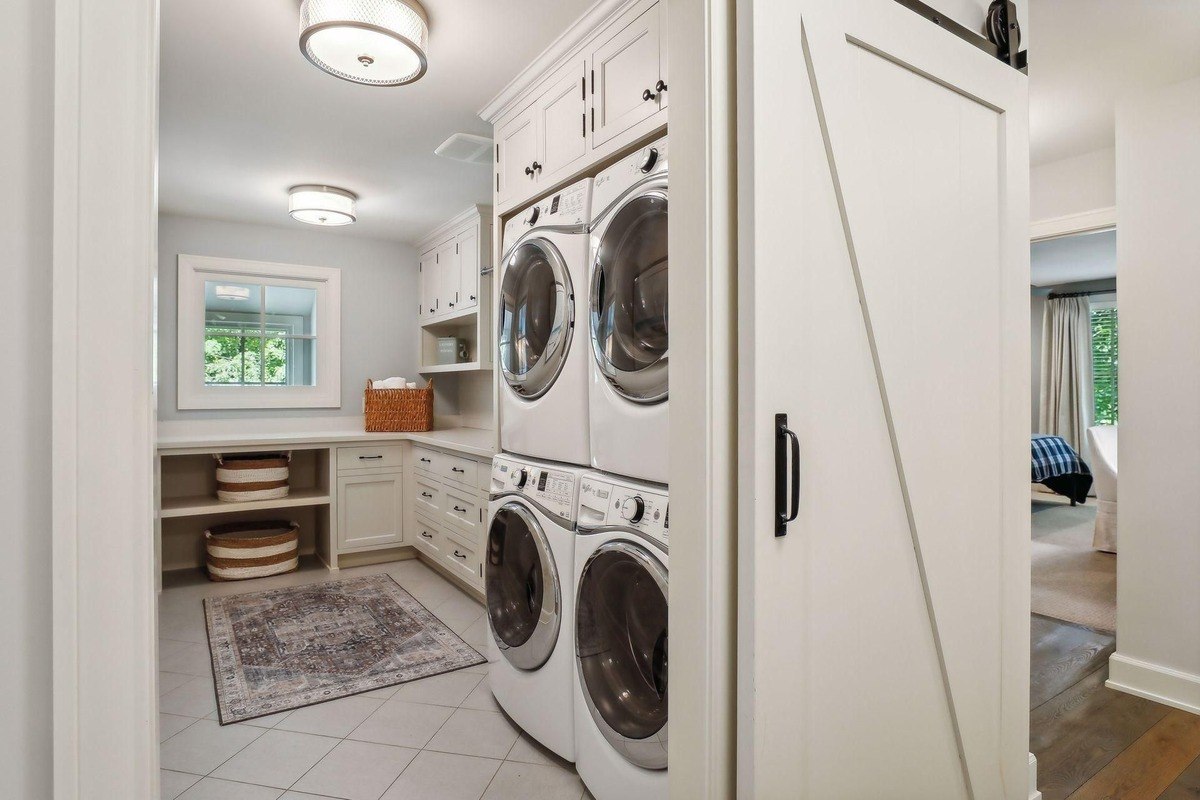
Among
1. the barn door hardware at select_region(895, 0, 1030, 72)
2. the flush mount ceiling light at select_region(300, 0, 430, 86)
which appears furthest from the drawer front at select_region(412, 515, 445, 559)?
the barn door hardware at select_region(895, 0, 1030, 72)

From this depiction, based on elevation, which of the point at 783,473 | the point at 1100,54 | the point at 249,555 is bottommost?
the point at 249,555

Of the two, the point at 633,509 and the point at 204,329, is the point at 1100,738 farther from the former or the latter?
the point at 204,329

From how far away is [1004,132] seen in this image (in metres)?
1.47

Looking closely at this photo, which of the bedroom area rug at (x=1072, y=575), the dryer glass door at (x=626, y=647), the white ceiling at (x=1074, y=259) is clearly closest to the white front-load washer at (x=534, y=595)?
the dryer glass door at (x=626, y=647)

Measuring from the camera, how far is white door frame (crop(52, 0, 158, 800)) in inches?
23.1

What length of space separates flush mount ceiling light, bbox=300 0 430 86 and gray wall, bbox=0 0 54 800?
154cm

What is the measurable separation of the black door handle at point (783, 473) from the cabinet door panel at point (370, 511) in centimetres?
374

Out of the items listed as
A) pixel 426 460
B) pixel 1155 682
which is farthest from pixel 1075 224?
pixel 426 460

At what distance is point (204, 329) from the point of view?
172 inches

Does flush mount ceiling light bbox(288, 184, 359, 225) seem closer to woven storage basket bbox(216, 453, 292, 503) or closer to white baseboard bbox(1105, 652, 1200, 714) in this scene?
woven storage basket bbox(216, 453, 292, 503)

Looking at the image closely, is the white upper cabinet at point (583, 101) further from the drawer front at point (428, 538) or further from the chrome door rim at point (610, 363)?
the drawer front at point (428, 538)

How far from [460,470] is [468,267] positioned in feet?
4.78

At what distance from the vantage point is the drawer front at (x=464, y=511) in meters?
3.32

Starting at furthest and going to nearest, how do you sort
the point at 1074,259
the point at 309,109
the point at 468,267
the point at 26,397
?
the point at 1074,259 → the point at 468,267 → the point at 309,109 → the point at 26,397
